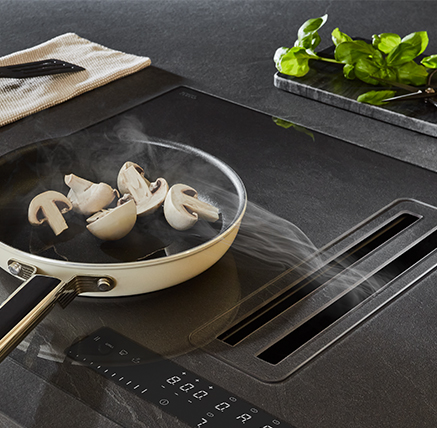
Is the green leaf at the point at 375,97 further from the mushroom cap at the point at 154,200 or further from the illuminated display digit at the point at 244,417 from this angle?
the illuminated display digit at the point at 244,417

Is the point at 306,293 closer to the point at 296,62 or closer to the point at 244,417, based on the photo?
the point at 244,417

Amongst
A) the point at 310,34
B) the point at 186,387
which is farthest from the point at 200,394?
the point at 310,34

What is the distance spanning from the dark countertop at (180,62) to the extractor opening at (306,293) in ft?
0.17

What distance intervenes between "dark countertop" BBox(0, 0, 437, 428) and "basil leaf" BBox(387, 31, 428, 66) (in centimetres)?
12

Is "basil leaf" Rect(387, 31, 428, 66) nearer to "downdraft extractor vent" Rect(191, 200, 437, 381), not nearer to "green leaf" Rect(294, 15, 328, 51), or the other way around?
"green leaf" Rect(294, 15, 328, 51)

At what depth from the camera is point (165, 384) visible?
20.0 inches

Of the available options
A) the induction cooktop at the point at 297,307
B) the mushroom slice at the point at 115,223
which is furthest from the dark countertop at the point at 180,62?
the mushroom slice at the point at 115,223

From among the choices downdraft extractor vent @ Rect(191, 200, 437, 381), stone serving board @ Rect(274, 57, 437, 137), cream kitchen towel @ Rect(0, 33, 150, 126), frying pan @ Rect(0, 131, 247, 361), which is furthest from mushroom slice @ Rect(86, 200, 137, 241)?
stone serving board @ Rect(274, 57, 437, 137)

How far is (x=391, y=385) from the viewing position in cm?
52

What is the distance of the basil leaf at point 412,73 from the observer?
999mm

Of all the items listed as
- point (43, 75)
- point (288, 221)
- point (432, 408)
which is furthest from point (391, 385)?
point (43, 75)

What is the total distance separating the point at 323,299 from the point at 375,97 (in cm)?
50

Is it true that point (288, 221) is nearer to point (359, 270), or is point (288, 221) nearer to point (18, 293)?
point (359, 270)

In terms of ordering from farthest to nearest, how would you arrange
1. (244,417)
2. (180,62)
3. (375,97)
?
(180,62), (375,97), (244,417)
